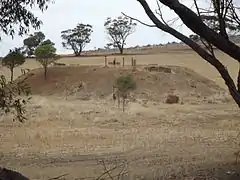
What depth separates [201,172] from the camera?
40.5 feet

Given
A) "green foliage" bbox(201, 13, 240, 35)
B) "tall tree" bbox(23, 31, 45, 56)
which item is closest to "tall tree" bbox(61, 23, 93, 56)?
"tall tree" bbox(23, 31, 45, 56)

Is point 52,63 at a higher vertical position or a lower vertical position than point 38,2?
higher

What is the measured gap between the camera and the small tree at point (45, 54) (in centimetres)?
5788

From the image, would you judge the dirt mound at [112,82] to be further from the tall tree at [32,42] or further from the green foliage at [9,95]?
the green foliage at [9,95]

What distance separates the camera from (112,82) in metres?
52.3

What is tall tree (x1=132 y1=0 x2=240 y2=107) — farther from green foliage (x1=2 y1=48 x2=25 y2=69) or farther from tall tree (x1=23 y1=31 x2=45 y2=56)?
tall tree (x1=23 y1=31 x2=45 y2=56)

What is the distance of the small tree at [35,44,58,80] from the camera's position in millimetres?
57875

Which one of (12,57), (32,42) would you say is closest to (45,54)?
(32,42)

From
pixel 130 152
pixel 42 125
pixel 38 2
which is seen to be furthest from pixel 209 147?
pixel 42 125

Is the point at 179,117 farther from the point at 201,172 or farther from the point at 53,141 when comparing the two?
the point at 201,172

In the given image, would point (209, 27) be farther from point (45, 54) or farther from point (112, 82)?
point (45, 54)

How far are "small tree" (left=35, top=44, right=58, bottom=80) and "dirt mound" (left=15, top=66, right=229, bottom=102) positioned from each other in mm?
1438

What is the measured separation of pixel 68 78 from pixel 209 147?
40.8 metres

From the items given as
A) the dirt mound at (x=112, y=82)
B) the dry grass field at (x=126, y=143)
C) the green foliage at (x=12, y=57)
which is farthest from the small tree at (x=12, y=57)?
the dirt mound at (x=112, y=82)
